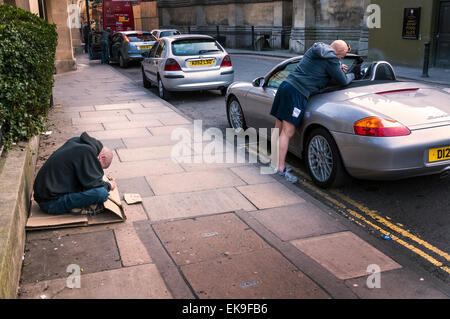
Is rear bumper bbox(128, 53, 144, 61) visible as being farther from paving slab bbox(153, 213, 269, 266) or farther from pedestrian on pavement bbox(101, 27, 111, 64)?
paving slab bbox(153, 213, 269, 266)

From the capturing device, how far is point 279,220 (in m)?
4.80

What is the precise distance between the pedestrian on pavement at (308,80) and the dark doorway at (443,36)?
12.6 m

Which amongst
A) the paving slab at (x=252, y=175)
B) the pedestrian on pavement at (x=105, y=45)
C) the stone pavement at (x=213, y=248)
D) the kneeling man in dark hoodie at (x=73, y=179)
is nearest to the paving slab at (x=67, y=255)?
the stone pavement at (x=213, y=248)

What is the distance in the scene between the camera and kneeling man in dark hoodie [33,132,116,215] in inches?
177

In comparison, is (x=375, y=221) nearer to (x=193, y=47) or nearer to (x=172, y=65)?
(x=172, y=65)

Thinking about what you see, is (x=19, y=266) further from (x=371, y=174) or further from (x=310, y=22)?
(x=310, y=22)

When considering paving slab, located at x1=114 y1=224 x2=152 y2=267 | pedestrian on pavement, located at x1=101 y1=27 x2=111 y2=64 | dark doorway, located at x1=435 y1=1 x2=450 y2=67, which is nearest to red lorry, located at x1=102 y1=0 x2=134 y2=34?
pedestrian on pavement, located at x1=101 y1=27 x2=111 y2=64

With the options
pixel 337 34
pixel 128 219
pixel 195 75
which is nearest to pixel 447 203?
pixel 128 219

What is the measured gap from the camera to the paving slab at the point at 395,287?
11.4ft

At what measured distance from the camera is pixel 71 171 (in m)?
4.56

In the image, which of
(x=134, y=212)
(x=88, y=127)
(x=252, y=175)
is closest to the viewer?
(x=134, y=212)

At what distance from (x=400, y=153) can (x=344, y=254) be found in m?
1.27

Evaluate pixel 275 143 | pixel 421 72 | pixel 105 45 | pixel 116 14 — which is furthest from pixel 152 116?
pixel 116 14
